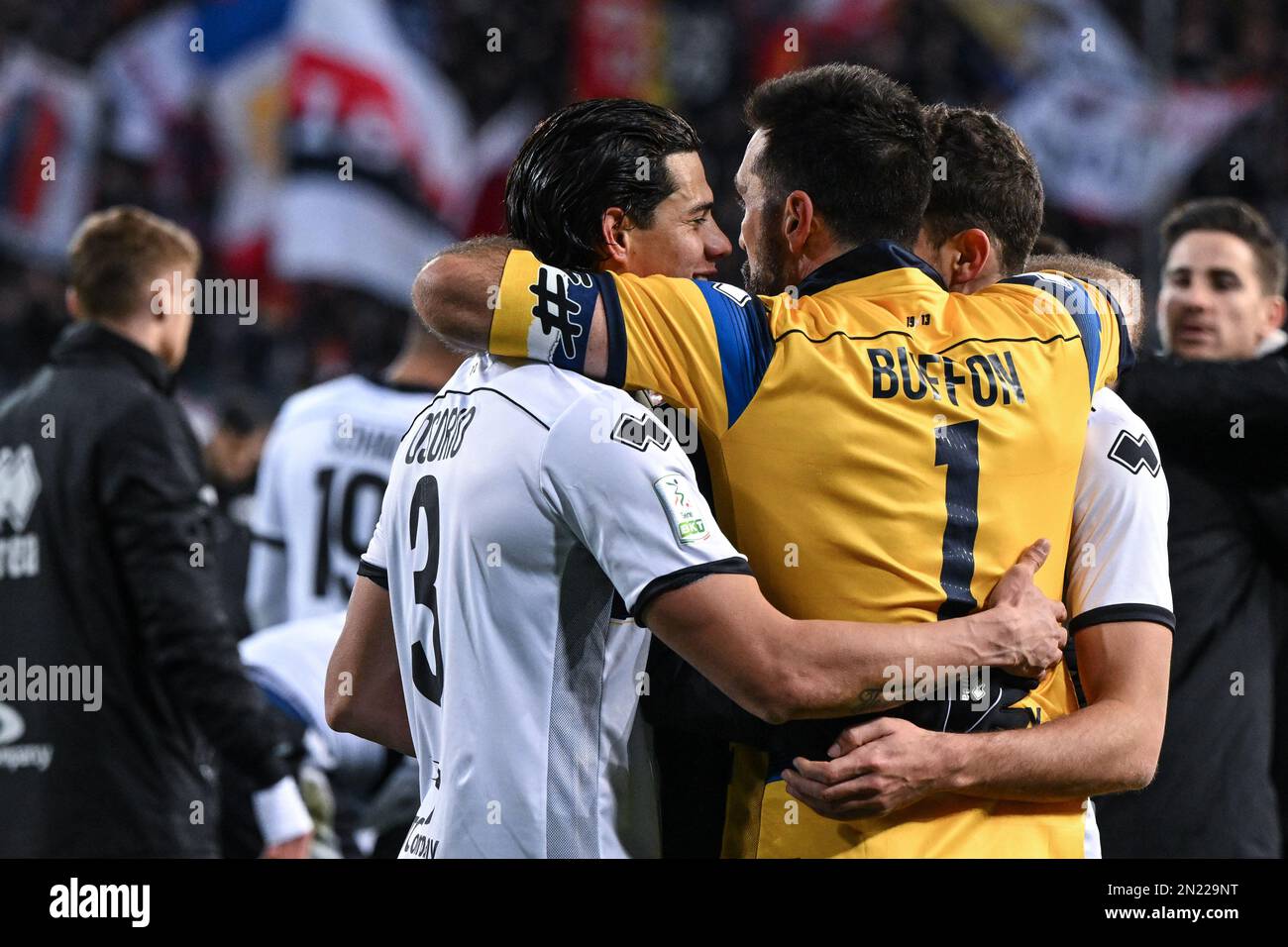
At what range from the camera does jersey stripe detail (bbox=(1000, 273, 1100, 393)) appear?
2303mm

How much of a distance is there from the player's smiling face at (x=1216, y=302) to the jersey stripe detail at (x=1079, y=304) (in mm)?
1878

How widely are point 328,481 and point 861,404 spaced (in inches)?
117

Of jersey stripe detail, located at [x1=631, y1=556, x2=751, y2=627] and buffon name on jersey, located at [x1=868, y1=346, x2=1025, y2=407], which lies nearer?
jersey stripe detail, located at [x1=631, y1=556, x2=751, y2=627]

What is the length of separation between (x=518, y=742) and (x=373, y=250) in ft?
27.7

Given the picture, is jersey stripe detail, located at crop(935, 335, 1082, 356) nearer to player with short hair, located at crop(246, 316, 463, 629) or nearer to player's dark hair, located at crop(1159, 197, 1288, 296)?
player's dark hair, located at crop(1159, 197, 1288, 296)

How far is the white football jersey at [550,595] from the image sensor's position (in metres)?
2.02

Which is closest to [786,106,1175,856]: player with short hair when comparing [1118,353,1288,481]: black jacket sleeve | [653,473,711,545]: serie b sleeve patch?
[653,473,711,545]: serie b sleeve patch

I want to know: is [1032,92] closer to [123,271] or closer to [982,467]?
[123,271]

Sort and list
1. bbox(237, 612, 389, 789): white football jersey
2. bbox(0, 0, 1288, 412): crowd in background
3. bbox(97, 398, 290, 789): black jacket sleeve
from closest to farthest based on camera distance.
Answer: bbox(97, 398, 290, 789): black jacket sleeve < bbox(237, 612, 389, 789): white football jersey < bbox(0, 0, 1288, 412): crowd in background

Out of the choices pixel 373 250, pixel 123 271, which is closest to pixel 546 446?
pixel 123 271

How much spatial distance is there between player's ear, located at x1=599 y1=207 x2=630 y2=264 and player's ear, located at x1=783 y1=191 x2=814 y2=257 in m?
0.25

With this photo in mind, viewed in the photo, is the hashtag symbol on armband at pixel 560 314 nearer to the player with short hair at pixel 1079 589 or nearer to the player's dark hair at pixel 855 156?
the player's dark hair at pixel 855 156

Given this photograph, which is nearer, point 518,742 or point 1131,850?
point 518,742
